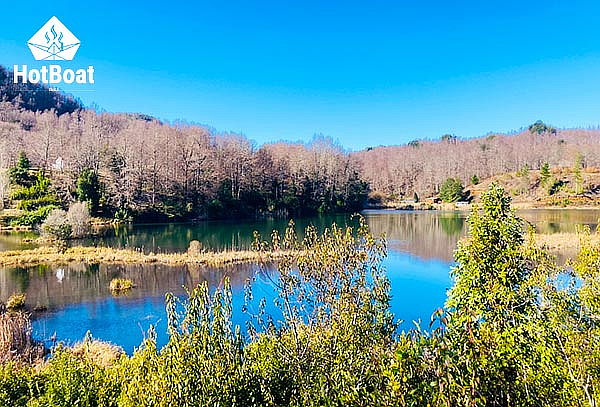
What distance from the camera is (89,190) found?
45719mm

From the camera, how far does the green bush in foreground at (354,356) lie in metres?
3.85

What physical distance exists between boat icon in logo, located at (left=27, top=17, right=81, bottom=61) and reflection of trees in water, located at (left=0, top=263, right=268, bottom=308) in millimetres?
22190

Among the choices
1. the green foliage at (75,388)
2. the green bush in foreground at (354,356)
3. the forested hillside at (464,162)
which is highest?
the forested hillside at (464,162)

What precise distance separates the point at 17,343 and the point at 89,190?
122 ft

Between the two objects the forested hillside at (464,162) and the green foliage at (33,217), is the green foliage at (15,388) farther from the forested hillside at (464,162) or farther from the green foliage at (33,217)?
the forested hillside at (464,162)

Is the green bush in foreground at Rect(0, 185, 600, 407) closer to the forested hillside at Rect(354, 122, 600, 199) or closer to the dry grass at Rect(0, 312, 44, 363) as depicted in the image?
the dry grass at Rect(0, 312, 44, 363)

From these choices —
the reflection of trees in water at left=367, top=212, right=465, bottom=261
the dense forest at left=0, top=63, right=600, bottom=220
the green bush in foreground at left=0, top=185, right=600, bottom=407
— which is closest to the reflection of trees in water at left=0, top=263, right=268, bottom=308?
the green bush in foreground at left=0, top=185, right=600, bottom=407

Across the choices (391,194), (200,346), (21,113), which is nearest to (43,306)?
(200,346)

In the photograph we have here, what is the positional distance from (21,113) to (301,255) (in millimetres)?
107743

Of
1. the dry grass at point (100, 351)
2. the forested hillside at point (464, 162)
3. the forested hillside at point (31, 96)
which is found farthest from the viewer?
the forested hillside at point (31, 96)

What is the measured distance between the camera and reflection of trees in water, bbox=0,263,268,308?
63.6 feet

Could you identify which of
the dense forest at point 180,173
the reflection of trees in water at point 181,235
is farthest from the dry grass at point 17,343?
the dense forest at point 180,173

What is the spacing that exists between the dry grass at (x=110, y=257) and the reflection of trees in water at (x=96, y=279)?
3.51 feet

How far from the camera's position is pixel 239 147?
6631 cm
